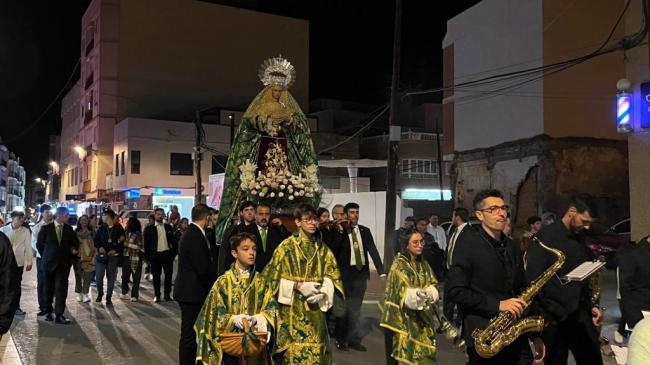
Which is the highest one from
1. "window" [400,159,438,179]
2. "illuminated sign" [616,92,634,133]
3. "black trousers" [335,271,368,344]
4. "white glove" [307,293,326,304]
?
"window" [400,159,438,179]

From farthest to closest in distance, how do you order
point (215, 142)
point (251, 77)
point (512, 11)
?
point (251, 77) → point (215, 142) → point (512, 11)

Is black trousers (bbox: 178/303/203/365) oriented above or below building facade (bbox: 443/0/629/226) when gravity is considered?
below

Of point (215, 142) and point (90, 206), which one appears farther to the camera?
point (90, 206)

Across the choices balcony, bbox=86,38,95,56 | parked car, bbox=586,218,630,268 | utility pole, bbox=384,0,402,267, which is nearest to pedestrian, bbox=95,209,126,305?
utility pole, bbox=384,0,402,267

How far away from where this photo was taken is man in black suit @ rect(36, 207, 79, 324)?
10.2 meters

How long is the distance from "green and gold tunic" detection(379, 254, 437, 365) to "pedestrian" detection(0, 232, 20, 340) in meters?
3.47

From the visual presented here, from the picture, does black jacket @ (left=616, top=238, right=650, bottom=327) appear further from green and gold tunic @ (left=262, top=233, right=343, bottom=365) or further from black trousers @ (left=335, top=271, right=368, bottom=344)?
black trousers @ (left=335, top=271, right=368, bottom=344)

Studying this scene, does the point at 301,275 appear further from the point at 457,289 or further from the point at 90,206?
the point at 90,206

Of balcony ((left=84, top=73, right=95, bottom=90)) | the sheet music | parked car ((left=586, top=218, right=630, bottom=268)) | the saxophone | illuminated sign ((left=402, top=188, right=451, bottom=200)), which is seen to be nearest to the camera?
the saxophone

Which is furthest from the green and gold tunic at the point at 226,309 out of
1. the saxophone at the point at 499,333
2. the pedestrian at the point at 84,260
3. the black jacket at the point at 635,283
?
the pedestrian at the point at 84,260

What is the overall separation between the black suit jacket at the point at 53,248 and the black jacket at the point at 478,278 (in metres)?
8.20

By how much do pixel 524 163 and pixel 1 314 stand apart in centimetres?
1768

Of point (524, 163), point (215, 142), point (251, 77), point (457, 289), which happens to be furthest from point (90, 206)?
point (457, 289)

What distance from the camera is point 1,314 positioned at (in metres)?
5.23
